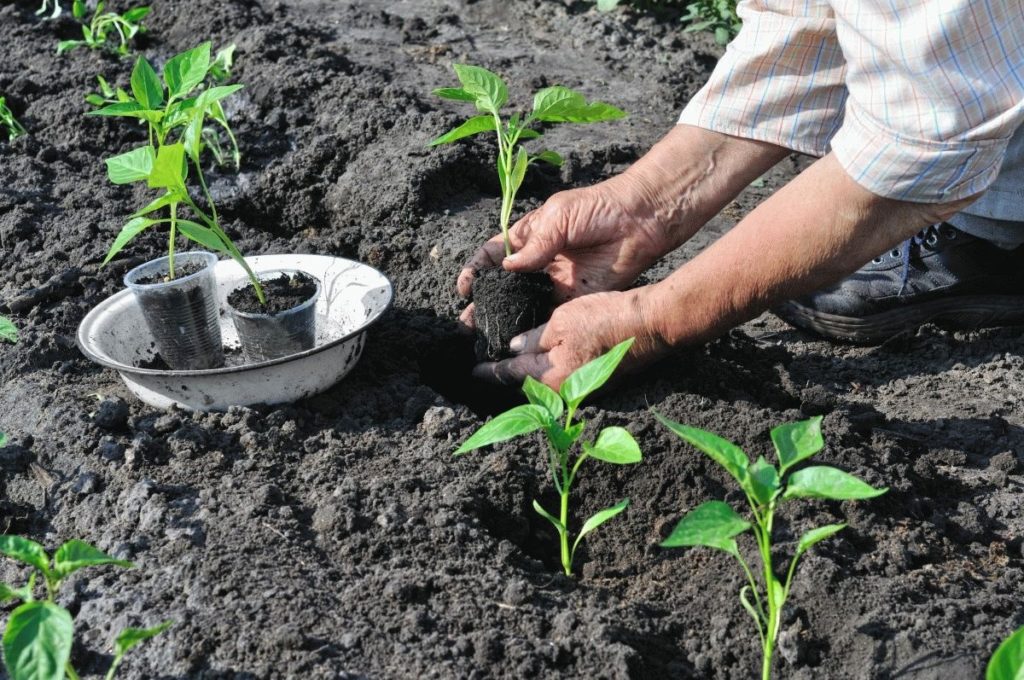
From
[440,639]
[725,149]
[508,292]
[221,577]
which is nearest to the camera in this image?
[440,639]

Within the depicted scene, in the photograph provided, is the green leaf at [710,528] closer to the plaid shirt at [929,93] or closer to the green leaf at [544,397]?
the green leaf at [544,397]

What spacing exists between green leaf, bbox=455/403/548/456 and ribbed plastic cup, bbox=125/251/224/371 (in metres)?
0.85

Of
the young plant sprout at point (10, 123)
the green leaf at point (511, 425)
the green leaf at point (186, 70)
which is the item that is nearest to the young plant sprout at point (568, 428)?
the green leaf at point (511, 425)

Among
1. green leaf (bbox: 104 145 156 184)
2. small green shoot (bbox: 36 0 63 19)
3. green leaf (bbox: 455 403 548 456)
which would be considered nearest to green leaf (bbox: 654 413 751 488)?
green leaf (bbox: 455 403 548 456)

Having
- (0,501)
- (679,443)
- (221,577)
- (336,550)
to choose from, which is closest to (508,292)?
(679,443)

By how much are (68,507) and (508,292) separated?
107cm

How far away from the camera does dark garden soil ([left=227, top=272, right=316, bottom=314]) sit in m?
2.37

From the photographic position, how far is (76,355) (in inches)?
102

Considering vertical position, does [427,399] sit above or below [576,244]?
below

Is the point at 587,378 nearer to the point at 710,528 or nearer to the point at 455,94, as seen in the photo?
the point at 710,528

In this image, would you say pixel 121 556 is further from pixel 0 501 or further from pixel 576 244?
pixel 576 244

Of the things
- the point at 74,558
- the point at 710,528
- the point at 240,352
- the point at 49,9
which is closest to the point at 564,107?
the point at 240,352

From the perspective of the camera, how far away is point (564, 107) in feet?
7.91

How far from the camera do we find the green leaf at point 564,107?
7.86ft
